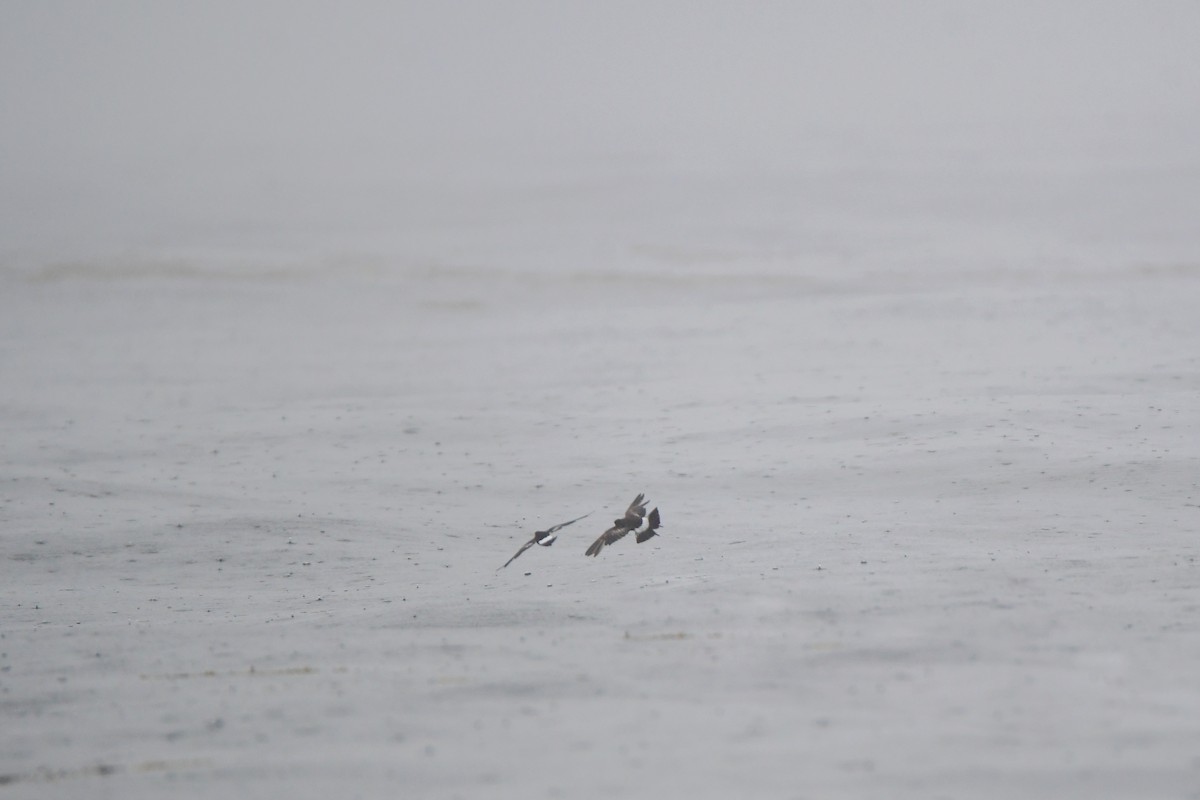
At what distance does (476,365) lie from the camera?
812 cm

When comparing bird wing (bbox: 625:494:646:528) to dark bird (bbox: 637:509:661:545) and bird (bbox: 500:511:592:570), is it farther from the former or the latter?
bird (bbox: 500:511:592:570)

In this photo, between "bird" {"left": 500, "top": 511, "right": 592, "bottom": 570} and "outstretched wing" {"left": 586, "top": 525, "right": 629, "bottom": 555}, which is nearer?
"outstretched wing" {"left": 586, "top": 525, "right": 629, "bottom": 555}

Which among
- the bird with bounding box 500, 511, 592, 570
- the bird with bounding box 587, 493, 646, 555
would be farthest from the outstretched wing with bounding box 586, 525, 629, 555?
the bird with bounding box 500, 511, 592, 570

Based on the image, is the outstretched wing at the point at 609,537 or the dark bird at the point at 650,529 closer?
the outstretched wing at the point at 609,537

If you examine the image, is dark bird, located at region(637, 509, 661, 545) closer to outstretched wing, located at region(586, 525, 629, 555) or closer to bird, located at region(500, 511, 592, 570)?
outstretched wing, located at region(586, 525, 629, 555)

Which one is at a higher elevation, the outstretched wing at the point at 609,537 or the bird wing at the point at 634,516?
the bird wing at the point at 634,516

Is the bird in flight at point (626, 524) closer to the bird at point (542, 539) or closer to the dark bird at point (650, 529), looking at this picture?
the dark bird at point (650, 529)

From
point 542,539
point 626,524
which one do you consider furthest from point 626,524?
point 542,539

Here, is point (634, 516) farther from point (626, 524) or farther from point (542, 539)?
point (542, 539)

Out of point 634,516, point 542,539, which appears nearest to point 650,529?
point 634,516

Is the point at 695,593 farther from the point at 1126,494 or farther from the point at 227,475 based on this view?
the point at 227,475

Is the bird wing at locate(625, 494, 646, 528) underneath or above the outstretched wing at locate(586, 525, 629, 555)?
above

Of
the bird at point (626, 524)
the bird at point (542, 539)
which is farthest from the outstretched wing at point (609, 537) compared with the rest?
the bird at point (542, 539)

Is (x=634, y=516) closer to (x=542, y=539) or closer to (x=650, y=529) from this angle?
(x=650, y=529)
